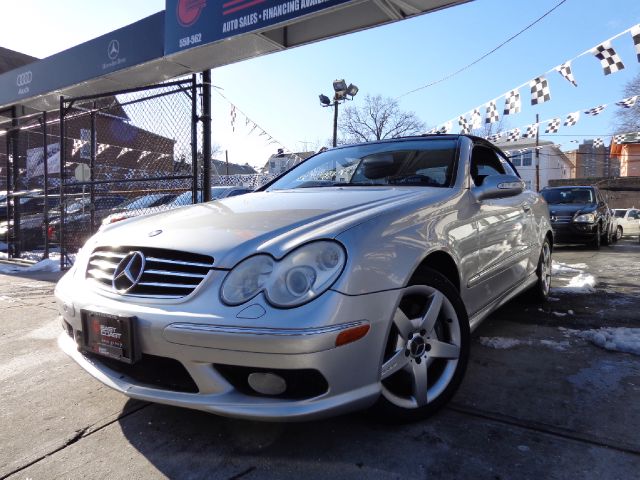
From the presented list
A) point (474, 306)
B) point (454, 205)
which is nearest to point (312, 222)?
point (454, 205)

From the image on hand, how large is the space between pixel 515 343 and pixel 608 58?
823 centimetres

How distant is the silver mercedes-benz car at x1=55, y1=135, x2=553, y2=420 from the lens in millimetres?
1748

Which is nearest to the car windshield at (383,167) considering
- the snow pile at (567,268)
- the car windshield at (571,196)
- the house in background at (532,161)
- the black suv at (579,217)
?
the snow pile at (567,268)

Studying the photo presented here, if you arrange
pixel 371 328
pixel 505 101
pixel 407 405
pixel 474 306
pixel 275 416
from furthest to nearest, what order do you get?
pixel 505 101, pixel 474 306, pixel 407 405, pixel 371 328, pixel 275 416

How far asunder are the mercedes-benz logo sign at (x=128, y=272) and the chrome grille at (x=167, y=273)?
2cm

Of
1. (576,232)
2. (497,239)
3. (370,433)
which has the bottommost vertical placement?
(370,433)

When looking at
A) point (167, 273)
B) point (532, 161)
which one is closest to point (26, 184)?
point (167, 273)

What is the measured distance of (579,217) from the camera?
33.7 feet

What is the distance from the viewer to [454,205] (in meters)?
2.69

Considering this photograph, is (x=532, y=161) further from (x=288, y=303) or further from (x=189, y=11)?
(x=288, y=303)

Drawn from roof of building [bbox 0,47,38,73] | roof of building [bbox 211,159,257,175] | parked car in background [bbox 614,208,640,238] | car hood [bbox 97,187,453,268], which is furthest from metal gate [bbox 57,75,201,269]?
roof of building [bbox 211,159,257,175]

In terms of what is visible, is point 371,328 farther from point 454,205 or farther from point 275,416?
point 454,205

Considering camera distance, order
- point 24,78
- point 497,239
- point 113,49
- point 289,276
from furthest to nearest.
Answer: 1. point 24,78
2. point 113,49
3. point 497,239
4. point 289,276

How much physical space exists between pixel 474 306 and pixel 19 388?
110 inches
